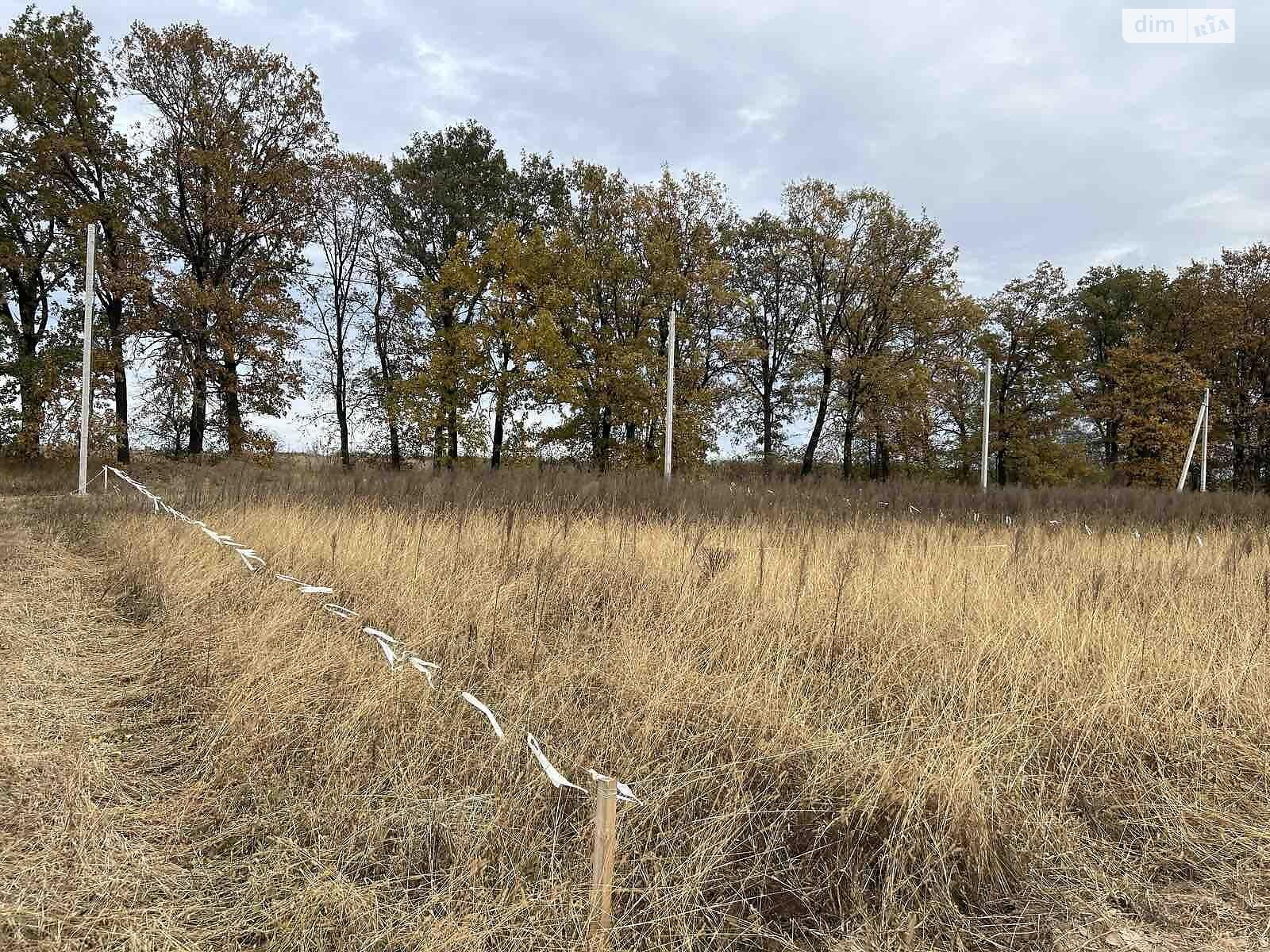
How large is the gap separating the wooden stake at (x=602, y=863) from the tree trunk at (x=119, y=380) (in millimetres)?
21058

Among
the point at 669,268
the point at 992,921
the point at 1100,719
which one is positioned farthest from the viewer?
the point at 669,268

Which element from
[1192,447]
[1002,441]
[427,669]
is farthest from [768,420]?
[427,669]

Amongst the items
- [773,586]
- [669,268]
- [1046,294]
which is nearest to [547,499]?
[773,586]

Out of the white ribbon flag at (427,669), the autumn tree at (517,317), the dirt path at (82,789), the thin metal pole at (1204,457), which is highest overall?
the autumn tree at (517,317)

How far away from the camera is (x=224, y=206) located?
1912 cm

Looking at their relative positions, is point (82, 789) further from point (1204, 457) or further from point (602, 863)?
point (1204, 457)

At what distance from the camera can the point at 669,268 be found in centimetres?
2388

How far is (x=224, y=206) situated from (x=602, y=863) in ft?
75.0

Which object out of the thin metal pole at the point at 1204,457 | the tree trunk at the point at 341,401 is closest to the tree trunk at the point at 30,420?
the tree trunk at the point at 341,401

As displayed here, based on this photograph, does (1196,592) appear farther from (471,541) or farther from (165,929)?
(165,929)

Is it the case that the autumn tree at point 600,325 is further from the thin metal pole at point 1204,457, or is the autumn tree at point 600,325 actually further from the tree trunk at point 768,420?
the thin metal pole at point 1204,457

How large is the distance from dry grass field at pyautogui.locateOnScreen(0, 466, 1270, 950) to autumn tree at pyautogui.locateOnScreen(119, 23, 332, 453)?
16.2 metres

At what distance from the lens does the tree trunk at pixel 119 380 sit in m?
18.0

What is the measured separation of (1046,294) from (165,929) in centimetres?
3863
